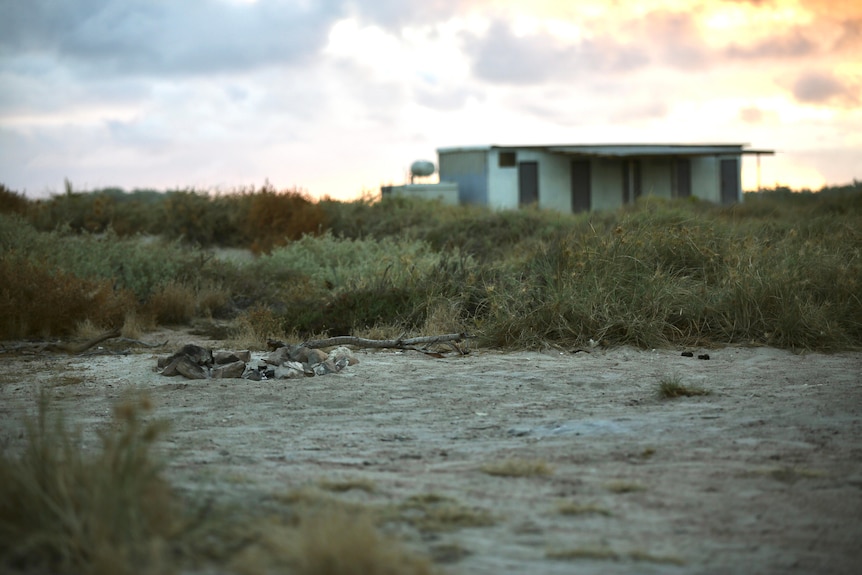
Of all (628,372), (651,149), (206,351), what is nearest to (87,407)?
(206,351)

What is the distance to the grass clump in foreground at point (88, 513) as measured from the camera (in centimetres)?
295

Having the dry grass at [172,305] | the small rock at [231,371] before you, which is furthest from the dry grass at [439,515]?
the dry grass at [172,305]

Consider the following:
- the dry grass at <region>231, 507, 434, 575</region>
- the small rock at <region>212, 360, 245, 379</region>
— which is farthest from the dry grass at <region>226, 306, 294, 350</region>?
the dry grass at <region>231, 507, 434, 575</region>

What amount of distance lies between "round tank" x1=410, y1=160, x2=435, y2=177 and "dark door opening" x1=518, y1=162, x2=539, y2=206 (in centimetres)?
314

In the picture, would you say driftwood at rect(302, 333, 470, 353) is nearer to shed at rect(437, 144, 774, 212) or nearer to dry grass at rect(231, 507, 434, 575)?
dry grass at rect(231, 507, 434, 575)

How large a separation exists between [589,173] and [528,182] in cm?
249

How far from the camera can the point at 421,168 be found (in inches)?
1201

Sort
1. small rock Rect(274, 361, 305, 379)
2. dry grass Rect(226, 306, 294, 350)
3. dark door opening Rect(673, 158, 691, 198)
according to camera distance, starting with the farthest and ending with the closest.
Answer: dark door opening Rect(673, 158, 691, 198), dry grass Rect(226, 306, 294, 350), small rock Rect(274, 361, 305, 379)

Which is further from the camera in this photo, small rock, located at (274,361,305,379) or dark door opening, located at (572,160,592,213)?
dark door opening, located at (572,160,592,213)

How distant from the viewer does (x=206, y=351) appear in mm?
8016

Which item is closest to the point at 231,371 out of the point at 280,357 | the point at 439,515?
the point at 280,357

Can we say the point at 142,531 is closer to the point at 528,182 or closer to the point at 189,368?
the point at 189,368

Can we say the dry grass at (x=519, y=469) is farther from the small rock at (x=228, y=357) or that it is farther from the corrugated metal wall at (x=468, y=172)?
the corrugated metal wall at (x=468, y=172)

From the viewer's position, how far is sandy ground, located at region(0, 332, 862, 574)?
341 centimetres
